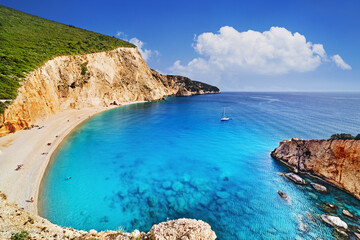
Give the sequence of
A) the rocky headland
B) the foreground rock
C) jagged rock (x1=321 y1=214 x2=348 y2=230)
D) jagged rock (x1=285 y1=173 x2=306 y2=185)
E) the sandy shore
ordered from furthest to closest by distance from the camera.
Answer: jagged rock (x1=285 y1=173 x2=306 y2=185), the sandy shore, jagged rock (x1=321 y1=214 x2=348 y2=230), the rocky headland, the foreground rock

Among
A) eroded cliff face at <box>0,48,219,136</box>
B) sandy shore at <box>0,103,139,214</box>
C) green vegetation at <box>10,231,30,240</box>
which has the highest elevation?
eroded cliff face at <box>0,48,219,136</box>

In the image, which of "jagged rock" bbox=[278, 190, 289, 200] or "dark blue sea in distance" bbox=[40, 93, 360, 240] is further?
"jagged rock" bbox=[278, 190, 289, 200]

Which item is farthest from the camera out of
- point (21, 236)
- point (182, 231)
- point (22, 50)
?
point (22, 50)

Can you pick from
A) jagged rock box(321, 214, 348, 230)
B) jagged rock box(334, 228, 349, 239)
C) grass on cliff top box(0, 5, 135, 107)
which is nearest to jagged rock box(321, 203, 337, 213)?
jagged rock box(321, 214, 348, 230)

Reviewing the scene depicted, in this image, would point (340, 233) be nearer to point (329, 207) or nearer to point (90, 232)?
point (329, 207)

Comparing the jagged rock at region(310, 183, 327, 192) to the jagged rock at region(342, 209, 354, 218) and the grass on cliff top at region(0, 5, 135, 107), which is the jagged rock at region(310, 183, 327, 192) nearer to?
the jagged rock at region(342, 209, 354, 218)

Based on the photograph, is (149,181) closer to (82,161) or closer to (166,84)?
(82,161)

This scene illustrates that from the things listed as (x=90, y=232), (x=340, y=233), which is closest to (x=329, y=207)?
(x=340, y=233)
